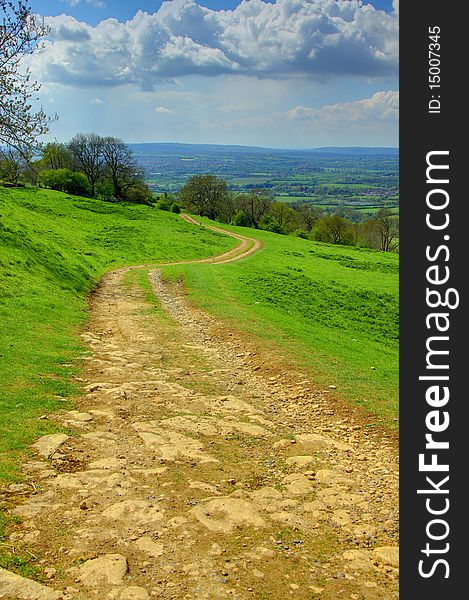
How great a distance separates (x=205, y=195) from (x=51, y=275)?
78646 millimetres

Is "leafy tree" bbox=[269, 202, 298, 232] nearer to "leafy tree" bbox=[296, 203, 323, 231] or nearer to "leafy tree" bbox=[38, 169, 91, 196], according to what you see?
"leafy tree" bbox=[296, 203, 323, 231]

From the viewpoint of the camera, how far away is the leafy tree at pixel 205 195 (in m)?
103

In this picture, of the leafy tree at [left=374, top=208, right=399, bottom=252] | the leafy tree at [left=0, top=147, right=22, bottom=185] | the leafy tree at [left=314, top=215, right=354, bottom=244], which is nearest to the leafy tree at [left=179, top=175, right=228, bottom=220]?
the leafy tree at [left=314, top=215, right=354, bottom=244]

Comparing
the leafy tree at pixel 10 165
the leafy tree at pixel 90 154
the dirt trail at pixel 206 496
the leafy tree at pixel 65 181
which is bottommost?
the dirt trail at pixel 206 496

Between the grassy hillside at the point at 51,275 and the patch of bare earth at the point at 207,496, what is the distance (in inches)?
37.3

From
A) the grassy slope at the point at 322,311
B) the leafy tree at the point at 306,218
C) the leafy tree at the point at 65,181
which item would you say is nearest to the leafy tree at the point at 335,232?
the leafy tree at the point at 306,218

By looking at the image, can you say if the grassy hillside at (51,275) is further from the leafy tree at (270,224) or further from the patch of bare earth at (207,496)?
the leafy tree at (270,224)

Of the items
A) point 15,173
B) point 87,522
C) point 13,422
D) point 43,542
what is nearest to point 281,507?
point 87,522

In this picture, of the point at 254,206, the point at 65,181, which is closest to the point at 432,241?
the point at 65,181

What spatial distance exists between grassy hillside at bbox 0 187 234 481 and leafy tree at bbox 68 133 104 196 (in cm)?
2604

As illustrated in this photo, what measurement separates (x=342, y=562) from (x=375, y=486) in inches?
98.0

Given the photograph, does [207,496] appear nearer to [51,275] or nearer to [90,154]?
[51,275]

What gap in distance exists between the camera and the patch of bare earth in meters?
6.57

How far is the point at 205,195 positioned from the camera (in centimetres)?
10388
